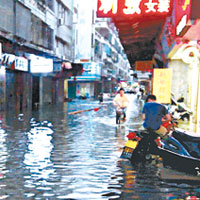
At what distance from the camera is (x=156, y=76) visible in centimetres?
1410

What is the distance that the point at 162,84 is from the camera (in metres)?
14.0

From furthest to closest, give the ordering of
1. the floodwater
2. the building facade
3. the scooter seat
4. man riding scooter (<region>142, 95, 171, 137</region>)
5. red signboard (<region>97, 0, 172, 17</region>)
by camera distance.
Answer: the building facade < red signboard (<region>97, 0, 172, 17</region>) < man riding scooter (<region>142, 95, 171, 137</region>) < the scooter seat < the floodwater

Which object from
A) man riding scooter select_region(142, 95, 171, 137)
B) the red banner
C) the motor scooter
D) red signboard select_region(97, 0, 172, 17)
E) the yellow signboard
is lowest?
the motor scooter

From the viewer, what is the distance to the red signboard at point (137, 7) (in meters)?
11.6

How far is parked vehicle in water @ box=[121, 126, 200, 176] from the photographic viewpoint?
20.1ft

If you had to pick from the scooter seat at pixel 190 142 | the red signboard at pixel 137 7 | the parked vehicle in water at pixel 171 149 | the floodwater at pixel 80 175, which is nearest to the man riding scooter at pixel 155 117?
the parked vehicle in water at pixel 171 149

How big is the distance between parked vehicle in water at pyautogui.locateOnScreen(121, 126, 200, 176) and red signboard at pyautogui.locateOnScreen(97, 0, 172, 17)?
6.20m

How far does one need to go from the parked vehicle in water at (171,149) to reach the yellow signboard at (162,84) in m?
7.27

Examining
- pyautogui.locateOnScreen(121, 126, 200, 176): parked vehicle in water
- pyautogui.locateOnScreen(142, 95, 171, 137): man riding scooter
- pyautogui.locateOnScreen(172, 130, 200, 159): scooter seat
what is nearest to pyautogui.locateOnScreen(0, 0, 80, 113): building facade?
pyautogui.locateOnScreen(142, 95, 171, 137): man riding scooter

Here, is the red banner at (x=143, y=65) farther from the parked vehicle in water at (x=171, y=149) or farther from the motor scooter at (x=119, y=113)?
the parked vehicle in water at (x=171, y=149)

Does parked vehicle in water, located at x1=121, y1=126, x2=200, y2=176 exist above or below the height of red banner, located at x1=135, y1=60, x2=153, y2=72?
below

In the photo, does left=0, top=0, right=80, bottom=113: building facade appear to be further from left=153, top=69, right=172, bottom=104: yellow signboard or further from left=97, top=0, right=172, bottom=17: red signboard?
left=153, top=69, right=172, bottom=104: yellow signboard

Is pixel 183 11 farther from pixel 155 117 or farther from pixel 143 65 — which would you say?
pixel 143 65

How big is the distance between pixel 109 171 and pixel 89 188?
120 centimetres
